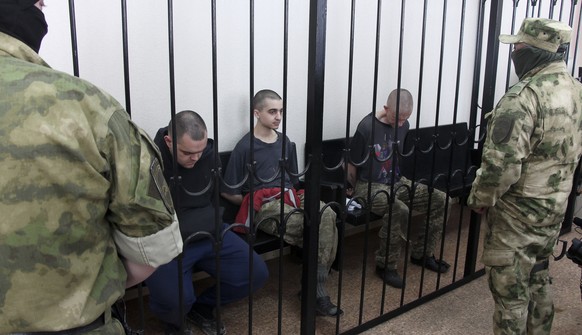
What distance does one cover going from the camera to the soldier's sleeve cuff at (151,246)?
41.5 inches

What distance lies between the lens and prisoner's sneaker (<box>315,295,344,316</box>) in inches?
98.3

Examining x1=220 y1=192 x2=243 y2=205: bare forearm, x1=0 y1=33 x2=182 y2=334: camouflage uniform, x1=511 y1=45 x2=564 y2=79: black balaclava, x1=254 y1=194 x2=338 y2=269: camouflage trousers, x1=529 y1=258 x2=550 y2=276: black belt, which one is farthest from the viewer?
x1=220 y1=192 x2=243 y2=205: bare forearm

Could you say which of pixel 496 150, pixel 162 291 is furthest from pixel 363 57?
pixel 162 291

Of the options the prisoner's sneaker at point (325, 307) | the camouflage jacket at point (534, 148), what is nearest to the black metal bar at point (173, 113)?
the prisoner's sneaker at point (325, 307)

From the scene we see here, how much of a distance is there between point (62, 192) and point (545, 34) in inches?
72.2

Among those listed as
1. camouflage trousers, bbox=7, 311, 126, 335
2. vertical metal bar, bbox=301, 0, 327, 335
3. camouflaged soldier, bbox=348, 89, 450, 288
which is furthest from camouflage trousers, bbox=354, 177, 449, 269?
camouflage trousers, bbox=7, 311, 126, 335

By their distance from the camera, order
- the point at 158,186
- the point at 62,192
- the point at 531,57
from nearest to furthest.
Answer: the point at 62,192, the point at 158,186, the point at 531,57

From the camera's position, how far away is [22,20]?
96cm

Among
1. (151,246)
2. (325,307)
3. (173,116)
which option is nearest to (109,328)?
(151,246)

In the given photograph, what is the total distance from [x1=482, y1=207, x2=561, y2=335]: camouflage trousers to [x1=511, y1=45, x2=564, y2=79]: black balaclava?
61 centimetres

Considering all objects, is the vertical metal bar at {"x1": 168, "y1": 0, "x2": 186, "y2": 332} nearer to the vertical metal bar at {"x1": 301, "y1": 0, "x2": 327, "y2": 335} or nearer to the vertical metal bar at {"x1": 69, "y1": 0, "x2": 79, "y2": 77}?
the vertical metal bar at {"x1": 69, "y1": 0, "x2": 79, "y2": 77}

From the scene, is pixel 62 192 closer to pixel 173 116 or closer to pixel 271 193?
pixel 173 116

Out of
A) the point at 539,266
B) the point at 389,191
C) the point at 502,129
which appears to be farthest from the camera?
the point at 389,191

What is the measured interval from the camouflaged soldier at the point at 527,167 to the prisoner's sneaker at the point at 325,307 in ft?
2.59
